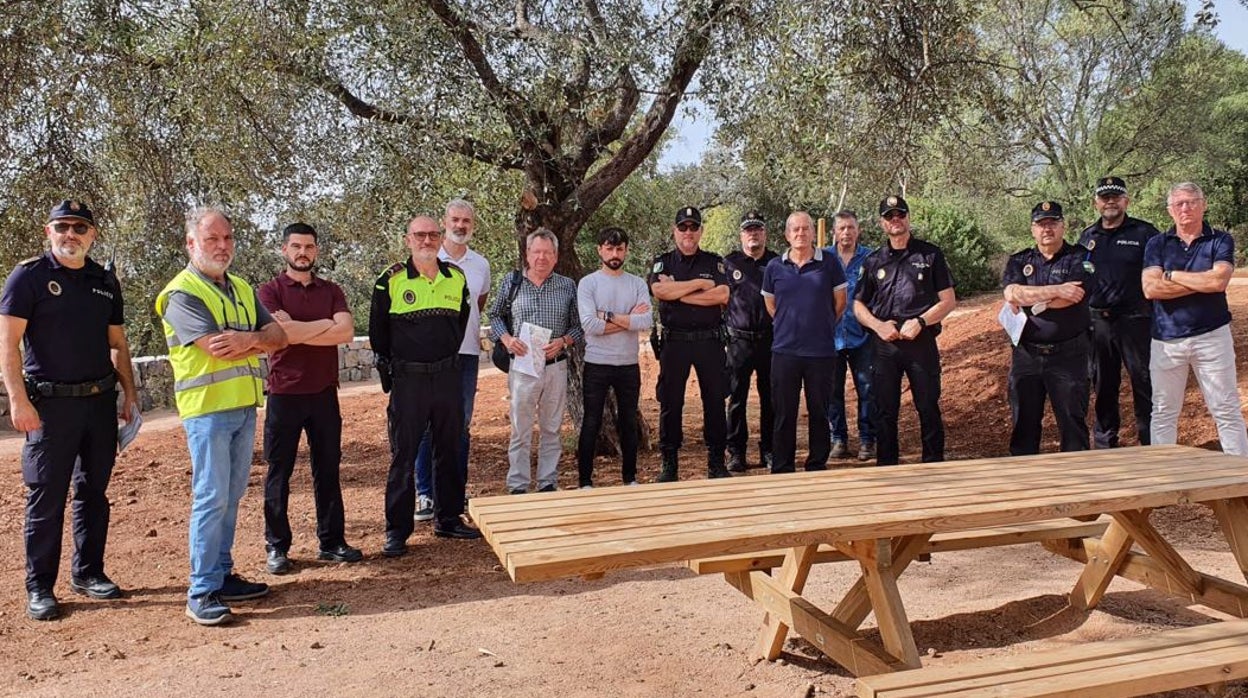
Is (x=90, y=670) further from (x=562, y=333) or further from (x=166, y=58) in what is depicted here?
(x=166, y=58)

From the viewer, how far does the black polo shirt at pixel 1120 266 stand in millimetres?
6730

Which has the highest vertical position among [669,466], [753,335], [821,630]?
[753,335]

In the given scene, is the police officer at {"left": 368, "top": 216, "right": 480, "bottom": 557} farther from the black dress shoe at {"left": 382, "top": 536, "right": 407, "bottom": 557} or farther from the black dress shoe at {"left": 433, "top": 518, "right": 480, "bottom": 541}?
the black dress shoe at {"left": 433, "top": 518, "right": 480, "bottom": 541}

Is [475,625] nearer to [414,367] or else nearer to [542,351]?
[414,367]

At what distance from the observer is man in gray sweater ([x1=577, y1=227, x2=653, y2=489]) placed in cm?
648

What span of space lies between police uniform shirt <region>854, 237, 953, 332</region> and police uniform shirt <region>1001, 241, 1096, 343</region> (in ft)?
1.63

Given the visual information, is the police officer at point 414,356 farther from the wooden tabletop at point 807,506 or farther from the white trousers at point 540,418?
the wooden tabletop at point 807,506

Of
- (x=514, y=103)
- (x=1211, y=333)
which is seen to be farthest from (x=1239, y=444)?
(x=514, y=103)

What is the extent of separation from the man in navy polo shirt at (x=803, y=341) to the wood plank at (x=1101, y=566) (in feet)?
8.30

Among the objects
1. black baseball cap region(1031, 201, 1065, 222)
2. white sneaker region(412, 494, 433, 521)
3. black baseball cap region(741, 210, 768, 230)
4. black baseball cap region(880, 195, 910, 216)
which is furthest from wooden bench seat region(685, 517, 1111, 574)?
black baseball cap region(741, 210, 768, 230)

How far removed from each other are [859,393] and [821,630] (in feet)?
17.0

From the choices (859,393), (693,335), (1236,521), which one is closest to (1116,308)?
(859,393)

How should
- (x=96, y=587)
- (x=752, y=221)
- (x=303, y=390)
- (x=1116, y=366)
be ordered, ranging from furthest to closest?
(x=752, y=221), (x=1116, y=366), (x=303, y=390), (x=96, y=587)

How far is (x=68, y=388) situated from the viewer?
464cm
